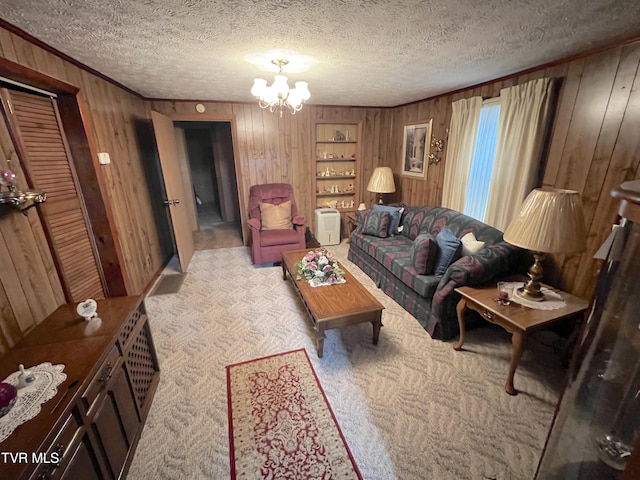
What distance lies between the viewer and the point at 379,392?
1.84 meters

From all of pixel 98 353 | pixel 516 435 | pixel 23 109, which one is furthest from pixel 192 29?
pixel 516 435

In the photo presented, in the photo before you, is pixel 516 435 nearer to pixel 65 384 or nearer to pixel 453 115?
pixel 65 384

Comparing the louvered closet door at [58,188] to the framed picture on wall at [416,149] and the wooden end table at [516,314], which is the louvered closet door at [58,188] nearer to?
the wooden end table at [516,314]

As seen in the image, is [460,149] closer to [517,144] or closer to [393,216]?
[517,144]

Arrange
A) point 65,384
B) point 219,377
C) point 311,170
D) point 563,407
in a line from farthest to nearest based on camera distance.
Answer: point 311,170 < point 219,377 < point 65,384 < point 563,407

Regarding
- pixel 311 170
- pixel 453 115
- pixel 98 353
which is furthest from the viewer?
pixel 311 170

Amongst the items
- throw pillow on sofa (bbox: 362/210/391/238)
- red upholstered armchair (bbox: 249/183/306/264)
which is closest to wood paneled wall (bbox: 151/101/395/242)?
red upholstered armchair (bbox: 249/183/306/264)

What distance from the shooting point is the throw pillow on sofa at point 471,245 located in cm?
240

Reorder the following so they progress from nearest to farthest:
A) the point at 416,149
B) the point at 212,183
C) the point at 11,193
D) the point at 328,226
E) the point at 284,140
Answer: the point at 11,193 < the point at 416,149 < the point at 284,140 < the point at 328,226 < the point at 212,183

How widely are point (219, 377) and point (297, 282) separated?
0.98 metres

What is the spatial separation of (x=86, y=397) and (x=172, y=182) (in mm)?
3000

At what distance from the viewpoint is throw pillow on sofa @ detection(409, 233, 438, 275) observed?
95.7 inches

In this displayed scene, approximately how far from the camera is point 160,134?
3307mm

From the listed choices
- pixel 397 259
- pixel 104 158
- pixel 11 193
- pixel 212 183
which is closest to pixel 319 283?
pixel 397 259
